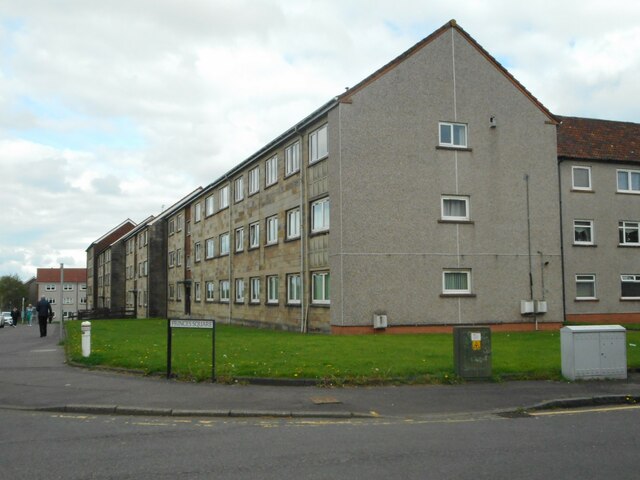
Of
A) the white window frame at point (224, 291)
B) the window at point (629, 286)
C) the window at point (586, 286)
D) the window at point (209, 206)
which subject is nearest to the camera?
the window at point (586, 286)

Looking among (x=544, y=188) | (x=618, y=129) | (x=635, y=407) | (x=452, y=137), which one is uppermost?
(x=618, y=129)

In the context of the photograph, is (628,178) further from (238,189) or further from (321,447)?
(321,447)

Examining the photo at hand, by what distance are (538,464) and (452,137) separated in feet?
65.2

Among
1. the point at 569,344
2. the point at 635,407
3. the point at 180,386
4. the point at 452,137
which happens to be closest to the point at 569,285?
the point at 452,137

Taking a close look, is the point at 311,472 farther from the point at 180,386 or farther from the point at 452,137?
the point at 452,137

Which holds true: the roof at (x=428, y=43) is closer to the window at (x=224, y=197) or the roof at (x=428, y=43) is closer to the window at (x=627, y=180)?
the window at (x=627, y=180)

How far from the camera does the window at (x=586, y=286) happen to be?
94.9 ft

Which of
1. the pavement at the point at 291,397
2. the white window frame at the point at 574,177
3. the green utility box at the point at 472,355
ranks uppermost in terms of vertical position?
the white window frame at the point at 574,177

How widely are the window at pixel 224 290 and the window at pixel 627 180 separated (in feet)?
72.8

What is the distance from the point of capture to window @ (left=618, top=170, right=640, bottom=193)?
30.4 metres

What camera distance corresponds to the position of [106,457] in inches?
271

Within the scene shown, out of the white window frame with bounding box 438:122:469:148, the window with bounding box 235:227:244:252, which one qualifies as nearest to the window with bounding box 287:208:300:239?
the white window frame with bounding box 438:122:469:148

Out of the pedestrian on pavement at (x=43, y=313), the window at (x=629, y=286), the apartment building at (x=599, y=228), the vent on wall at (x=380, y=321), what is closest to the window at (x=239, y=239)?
the pedestrian on pavement at (x=43, y=313)

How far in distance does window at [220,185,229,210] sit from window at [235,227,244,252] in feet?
10.4
